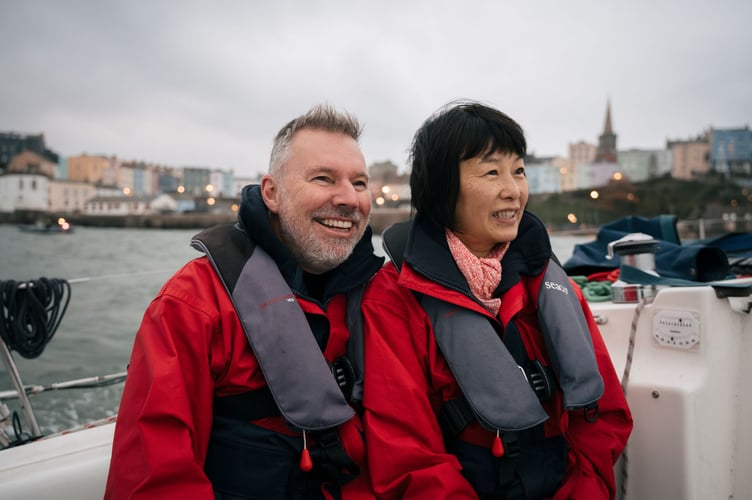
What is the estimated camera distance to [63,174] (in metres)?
78.8

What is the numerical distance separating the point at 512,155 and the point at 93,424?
1.77 meters

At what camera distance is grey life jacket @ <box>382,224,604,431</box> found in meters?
1.28

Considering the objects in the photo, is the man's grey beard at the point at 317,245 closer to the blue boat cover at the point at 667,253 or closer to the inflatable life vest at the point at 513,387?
the inflatable life vest at the point at 513,387

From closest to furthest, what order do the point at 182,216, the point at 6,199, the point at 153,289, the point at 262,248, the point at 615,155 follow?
the point at 262,248 < the point at 153,289 < the point at 182,216 < the point at 6,199 < the point at 615,155

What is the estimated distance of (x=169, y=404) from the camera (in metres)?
1.10

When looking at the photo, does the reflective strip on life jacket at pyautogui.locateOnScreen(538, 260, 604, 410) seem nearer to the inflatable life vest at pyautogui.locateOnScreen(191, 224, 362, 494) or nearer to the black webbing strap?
the inflatable life vest at pyautogui.locateOnScreen(191, 224, 362, 494)

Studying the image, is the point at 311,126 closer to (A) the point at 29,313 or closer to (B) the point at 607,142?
(A) the point at 29,313

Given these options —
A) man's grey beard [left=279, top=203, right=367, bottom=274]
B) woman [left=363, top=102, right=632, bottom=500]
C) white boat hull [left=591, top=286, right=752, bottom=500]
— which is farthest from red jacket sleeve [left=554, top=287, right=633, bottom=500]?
man's grey beard [left=279, top=203, right=367, bottom=274]

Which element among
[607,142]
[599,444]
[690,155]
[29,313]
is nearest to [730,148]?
[690,155]

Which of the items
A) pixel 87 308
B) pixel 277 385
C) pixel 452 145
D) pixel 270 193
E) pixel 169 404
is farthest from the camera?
pixel 87 308

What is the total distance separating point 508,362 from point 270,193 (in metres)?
0.96

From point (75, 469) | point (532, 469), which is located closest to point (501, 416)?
point (532, 469)

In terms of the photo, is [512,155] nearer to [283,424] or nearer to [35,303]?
[283,424]

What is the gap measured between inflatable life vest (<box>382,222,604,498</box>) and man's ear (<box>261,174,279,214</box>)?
59cm
